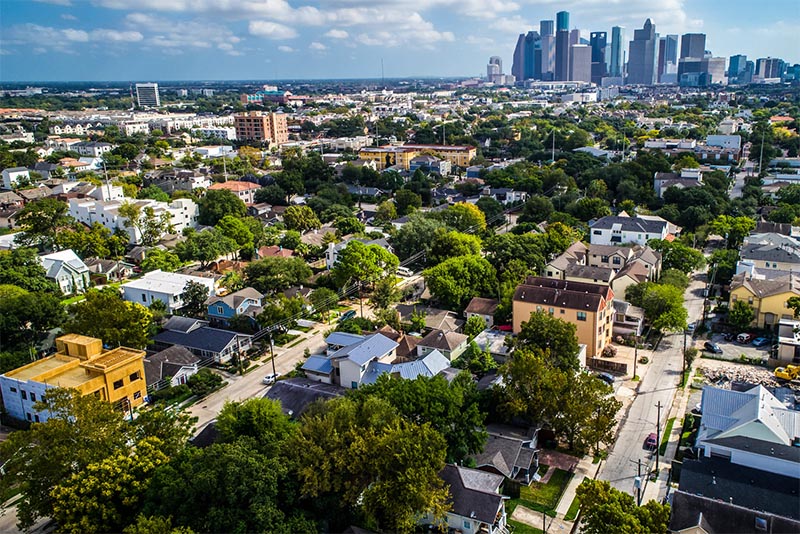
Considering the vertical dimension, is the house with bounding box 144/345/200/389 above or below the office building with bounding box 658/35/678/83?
below

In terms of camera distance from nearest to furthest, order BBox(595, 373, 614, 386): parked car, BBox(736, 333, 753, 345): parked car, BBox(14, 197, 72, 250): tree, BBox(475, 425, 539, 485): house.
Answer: BBox(475, 425, 539, 485): house
BBox(595, 373, 614, 386): parked car
BBox(736, 333, 753, 345): parked car
BBox(14, 197, 72, 250): tree

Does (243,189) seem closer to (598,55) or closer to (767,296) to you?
(767,296)

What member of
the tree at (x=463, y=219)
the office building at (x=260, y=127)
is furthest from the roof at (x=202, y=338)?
the office building at (x=260, y=127)

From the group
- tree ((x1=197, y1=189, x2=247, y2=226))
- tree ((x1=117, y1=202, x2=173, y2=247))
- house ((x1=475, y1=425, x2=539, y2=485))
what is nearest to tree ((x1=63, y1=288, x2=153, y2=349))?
house ((x1=475, y1=425, x2=539, y2=485))

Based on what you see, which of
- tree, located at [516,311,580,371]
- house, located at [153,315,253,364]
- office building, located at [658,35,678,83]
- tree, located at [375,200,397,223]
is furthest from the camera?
office building, located at [658,35,678,83]

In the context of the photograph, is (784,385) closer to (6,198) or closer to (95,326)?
(95,326)

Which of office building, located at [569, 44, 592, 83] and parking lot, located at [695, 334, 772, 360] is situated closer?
parking lot, located at [695, 334, 772, 360]

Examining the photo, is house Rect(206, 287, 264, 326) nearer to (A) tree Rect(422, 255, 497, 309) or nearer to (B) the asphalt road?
(A) tree Rect(422, 255, 497, 309)
